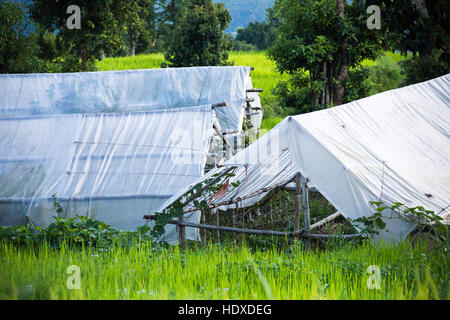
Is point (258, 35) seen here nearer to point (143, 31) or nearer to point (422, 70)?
point (143, 31)

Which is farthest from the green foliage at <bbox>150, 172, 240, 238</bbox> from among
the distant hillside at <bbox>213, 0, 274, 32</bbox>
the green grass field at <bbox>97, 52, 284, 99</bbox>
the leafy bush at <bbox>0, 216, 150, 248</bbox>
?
the distant hillside at <bbox>213, 0, 274, 32</bbox>

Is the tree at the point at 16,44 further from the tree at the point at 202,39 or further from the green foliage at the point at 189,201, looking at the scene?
the green foliage at the point at 189,201

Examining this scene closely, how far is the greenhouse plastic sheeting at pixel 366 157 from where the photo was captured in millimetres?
4355

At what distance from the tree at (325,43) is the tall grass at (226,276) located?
948cm

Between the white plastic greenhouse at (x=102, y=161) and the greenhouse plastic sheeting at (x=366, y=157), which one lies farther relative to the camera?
the white plastic greenhouse at (x=102, y=161)

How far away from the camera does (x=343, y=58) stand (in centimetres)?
1282

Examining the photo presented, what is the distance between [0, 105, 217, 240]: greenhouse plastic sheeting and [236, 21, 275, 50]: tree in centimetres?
2642

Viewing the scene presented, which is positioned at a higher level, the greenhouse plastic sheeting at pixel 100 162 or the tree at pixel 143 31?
the tree at pixel 143 31

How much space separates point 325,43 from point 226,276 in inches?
414

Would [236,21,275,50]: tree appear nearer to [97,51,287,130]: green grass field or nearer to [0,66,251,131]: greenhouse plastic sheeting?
[97,51,287,130]: green grass field

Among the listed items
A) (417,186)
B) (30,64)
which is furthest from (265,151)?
(30,64)

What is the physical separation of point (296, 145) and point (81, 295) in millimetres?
2730

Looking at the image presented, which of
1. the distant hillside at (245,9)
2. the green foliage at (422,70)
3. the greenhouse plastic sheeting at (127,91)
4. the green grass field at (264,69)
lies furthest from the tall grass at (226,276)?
the distant hillside at (245,9)
